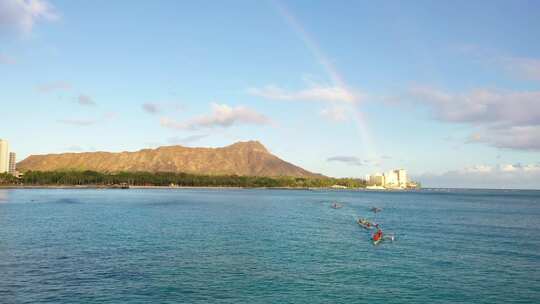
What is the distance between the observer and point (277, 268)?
55.3 m

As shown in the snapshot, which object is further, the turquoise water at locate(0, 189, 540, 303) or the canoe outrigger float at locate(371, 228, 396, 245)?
the canoe outrigger float at locate(371, 228, 396, 245)

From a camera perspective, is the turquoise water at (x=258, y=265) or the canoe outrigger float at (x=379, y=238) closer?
the turquoise water at (x=258, y=265)

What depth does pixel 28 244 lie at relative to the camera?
231 feet

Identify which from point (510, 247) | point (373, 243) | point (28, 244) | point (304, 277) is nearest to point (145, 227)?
point (28, 244)

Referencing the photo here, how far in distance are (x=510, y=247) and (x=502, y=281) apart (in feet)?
97.1

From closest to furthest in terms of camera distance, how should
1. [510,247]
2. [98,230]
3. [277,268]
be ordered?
[277,268]
[510,247]
[98,230]

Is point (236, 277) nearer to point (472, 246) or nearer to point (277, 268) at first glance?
point (277, 268)

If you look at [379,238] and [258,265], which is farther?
[379,238]

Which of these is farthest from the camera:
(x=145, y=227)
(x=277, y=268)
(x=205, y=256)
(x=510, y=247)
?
(x=145, y=227)

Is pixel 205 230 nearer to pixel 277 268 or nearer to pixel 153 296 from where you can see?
pixel 277 268

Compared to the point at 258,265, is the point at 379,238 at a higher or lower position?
higher

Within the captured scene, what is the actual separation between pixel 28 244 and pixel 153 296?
3961 cm

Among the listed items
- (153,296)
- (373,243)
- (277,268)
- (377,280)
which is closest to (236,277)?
(277,268)

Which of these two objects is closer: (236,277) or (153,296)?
(153,296)
